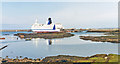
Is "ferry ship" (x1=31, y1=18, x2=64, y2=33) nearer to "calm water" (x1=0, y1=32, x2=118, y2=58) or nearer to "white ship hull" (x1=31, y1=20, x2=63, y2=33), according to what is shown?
"white ship hull" (x1=31, y1=20, x2=63, y2=33)

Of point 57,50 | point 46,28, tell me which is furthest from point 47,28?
point 57,50

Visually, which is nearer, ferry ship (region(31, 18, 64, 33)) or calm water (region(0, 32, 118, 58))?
calm water (region(0, 32, 118, 58))

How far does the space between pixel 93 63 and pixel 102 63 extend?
1.07 metres

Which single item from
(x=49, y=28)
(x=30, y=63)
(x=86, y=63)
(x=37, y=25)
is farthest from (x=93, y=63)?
(x=37, y=25)

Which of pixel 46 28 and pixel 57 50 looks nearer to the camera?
pixel 57 50

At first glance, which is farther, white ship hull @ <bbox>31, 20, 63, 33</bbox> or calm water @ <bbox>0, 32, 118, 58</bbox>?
white ship hull @ <bbox>31, 20, 63, 33</bbox>

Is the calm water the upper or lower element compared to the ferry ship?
lower

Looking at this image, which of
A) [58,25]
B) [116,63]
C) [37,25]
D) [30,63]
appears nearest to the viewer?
[116,63]

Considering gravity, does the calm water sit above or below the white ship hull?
below

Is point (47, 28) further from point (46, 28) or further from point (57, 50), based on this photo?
point (57, 50)

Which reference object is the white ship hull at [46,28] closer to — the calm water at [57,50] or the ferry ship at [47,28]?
the ferry ship at [47,28]

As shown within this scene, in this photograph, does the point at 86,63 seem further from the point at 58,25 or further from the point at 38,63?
the point at 58,25

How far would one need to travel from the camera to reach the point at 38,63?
562 inches

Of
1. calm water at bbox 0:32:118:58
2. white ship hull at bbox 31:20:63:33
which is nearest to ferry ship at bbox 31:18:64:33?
white ship hull at bbox 31:20:63:33
